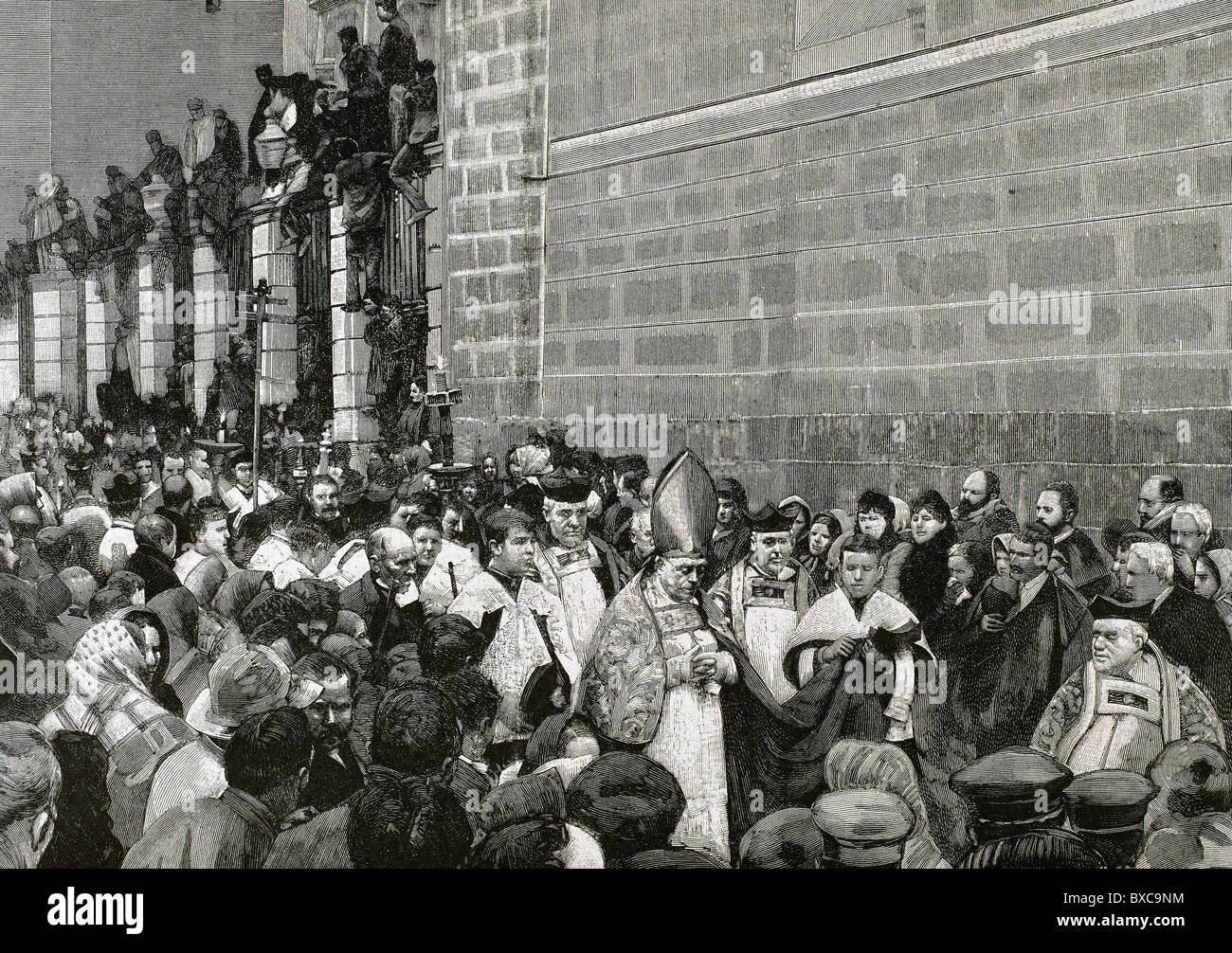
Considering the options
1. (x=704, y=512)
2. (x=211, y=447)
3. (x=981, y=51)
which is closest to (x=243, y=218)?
(x=211, y=447)

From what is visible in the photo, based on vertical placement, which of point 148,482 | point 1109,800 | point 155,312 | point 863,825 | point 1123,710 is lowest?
point 863,825

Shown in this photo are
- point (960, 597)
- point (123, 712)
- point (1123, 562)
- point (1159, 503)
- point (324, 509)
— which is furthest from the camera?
point (324, 509)

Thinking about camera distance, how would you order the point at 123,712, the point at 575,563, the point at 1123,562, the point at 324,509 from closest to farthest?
the point at 1123,562 → the point at 123,712 → the point at 575,563 → the point at 324,509

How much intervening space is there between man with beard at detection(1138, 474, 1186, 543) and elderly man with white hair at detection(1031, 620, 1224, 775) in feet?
1.57

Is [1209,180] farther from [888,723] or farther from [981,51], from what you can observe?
[888,723]

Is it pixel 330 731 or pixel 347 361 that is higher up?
pixel 347 361

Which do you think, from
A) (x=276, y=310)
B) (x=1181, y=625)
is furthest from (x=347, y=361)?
(x=1181, y=625)

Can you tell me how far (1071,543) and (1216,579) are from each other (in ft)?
2.26

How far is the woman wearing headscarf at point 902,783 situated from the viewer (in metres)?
6.46

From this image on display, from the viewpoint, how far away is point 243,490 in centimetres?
696

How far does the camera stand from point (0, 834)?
260 inches

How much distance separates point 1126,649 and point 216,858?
178 inches

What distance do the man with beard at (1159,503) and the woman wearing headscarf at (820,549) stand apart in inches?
55.7

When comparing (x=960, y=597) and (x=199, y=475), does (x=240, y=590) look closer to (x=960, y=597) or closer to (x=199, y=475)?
(x=199, y=475)
